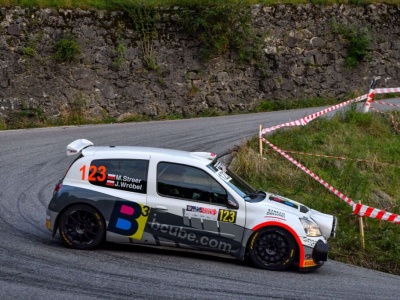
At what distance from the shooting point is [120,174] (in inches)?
404

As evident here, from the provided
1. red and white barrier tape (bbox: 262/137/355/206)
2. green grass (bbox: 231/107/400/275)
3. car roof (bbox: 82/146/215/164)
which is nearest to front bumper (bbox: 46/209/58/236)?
car roof (bbox: 82/146/215/164)

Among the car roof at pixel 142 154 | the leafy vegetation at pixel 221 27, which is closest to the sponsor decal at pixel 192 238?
the car roof at pixel 142 154

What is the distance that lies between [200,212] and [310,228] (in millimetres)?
1496

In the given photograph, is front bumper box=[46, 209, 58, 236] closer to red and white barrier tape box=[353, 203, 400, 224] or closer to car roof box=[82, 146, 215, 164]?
car roof box=[82, 146, 215, 164]

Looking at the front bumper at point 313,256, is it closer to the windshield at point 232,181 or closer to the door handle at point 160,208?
the windshield at point 232,181

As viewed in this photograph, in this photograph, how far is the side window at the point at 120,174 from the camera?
10.2 metres

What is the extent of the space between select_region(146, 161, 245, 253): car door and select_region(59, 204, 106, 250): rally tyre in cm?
69

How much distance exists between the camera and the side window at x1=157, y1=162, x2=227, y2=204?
33.2 feet

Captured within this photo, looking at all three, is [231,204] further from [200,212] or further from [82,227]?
[82,227]

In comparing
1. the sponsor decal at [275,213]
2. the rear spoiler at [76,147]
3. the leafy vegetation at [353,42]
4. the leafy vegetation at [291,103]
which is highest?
the leafy vegetation at [353,42]

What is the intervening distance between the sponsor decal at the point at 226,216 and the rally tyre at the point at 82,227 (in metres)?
1.54

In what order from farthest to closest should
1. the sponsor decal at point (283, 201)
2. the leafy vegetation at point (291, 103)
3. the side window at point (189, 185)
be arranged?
the leafy vegetation at point (291, 103) → the sponsor decal at point (283, 201) → the side window at point (189, 185)

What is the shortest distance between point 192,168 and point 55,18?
14.7 meters

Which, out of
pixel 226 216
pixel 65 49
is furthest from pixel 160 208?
pixel 65 49
